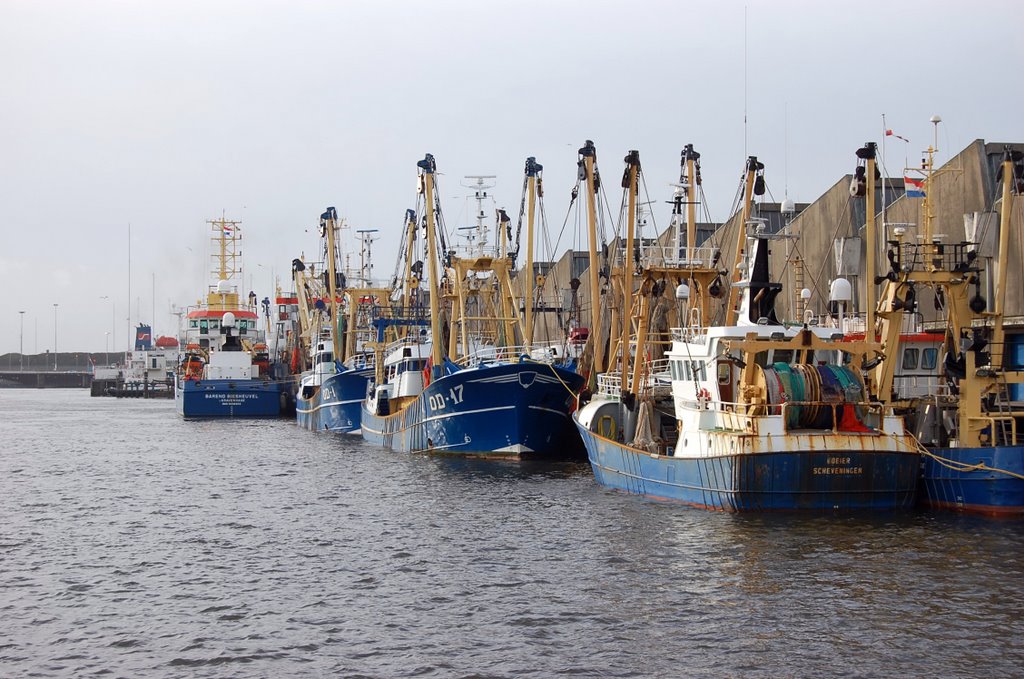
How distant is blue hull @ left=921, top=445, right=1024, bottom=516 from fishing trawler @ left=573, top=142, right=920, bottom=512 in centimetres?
99

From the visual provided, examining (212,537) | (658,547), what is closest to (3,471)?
(212,537)

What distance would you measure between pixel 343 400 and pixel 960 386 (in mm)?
46090

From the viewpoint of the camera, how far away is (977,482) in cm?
2839

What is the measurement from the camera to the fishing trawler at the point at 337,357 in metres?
69.5

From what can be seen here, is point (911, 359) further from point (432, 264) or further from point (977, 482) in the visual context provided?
point (432, 264)

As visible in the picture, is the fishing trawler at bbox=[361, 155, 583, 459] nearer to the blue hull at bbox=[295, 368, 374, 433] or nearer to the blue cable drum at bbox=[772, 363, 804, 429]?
the blue hull at bbox=[295, 368, 374, 433]

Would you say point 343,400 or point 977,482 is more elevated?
point 343,400

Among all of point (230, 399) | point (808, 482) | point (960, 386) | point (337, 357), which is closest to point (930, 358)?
point (960, 386)

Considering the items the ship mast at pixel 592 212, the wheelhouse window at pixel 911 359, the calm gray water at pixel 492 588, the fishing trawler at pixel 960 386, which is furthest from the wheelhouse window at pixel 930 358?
the ship mast at pixel 592 212

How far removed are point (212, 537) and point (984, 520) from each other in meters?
19.7

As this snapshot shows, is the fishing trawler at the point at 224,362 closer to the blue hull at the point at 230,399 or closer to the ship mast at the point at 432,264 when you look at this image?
the blue hull at the point at 230,399

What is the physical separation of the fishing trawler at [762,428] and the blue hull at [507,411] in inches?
312

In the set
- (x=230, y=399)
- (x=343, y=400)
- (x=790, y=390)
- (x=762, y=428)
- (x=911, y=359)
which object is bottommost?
(x=230, y=399)

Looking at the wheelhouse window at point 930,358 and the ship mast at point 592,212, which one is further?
the ship mast at point 592,212
